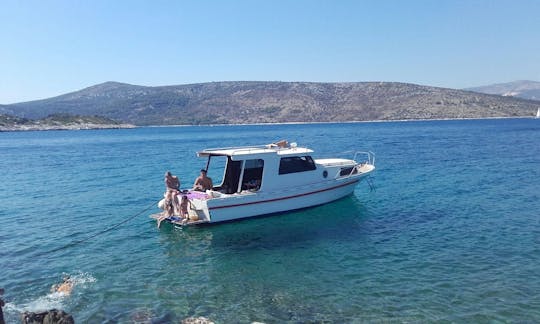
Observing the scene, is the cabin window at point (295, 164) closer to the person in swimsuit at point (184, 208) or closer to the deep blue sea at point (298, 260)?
the deep blue sea at point (298, 260)

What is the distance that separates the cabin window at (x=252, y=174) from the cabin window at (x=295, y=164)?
106 cm

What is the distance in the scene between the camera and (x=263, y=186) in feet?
67.8

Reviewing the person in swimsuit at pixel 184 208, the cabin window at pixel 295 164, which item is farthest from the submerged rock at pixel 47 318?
the cabin window at pixel 295 164

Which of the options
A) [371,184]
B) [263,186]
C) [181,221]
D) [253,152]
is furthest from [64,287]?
[371,184]

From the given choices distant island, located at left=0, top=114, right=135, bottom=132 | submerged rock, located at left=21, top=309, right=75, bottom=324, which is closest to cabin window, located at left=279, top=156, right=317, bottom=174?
submerged rock, located at left=21, top=309, right=75, bottom=324

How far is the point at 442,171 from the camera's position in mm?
34656

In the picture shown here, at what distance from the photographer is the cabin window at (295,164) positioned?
21328 mm

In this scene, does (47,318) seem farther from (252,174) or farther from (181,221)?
(252,174)

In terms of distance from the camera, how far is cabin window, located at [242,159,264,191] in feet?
69.2

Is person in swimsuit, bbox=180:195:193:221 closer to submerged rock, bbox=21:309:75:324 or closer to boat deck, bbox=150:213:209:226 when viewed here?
boat deck, bbox=150:213:209:226

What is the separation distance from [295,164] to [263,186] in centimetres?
221

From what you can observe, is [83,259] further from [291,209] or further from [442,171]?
[442,171]

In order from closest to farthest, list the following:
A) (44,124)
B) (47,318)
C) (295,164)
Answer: (47,318) < (295,164) < (44,124)

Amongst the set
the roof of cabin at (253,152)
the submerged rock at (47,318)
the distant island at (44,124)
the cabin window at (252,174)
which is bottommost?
the submerged rock at (47,318)
